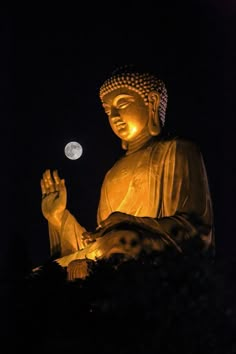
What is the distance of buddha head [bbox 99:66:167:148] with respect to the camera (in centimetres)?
1166

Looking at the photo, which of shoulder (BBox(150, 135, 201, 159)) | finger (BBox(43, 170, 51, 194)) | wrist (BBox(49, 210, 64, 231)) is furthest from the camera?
finger (BBox(43, 170, 51, 194))

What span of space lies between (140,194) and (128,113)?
120 cm

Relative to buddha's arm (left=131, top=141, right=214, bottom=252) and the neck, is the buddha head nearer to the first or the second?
the neck

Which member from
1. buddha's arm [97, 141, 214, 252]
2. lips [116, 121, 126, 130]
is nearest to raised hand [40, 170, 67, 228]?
lips [116, 121, 126, 130]

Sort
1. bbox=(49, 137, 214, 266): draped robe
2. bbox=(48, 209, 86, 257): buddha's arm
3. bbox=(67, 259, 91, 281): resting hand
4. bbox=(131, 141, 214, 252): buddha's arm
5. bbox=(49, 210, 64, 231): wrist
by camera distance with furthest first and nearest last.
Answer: bbox=(49, 210, 64, 231): wrist, bbox=(48, 209, 86, 257): buddha's arm, bbox=(49, 137, 214, 266): draped robe, bbox=(131, 141, 214, 252): buddha's arm, bbox=(67, 259, 91, 281): resting hand

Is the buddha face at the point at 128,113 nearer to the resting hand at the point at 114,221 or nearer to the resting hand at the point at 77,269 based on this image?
the resting hand at the point at 114,221

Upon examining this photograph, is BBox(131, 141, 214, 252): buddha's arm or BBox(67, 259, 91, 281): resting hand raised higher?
BBox(131, 141, 214, 252): buddha's arm

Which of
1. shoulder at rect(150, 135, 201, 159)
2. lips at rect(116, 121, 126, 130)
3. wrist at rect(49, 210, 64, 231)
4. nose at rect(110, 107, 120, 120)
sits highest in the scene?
nose at rect(110, 107, 120, 120)

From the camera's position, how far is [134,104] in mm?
11680

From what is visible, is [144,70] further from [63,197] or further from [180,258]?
[180,258]

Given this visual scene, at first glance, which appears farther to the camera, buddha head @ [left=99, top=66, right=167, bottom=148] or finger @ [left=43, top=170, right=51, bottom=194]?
buddha head @ [left=99, top=66, right=167, bottom=148]

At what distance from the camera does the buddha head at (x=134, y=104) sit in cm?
1166

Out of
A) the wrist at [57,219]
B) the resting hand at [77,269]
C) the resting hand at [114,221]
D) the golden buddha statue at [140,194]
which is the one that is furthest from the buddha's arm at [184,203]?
the wrist at [57,219]

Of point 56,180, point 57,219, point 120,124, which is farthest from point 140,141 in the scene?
point 57,219
